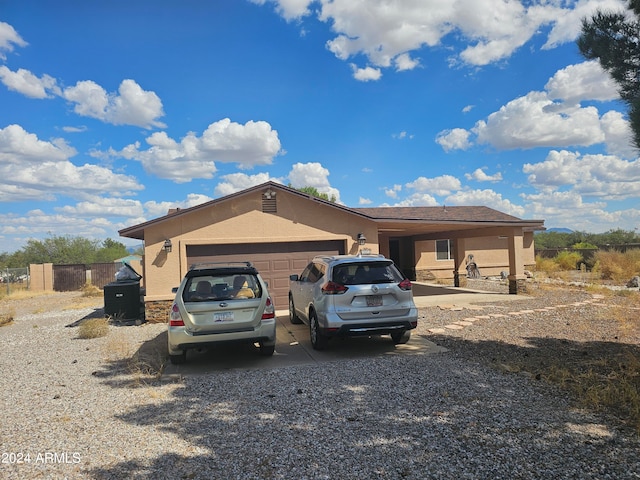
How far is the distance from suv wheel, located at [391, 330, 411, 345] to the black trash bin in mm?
7828

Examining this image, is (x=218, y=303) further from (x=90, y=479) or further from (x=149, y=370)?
(x=90, y=479)

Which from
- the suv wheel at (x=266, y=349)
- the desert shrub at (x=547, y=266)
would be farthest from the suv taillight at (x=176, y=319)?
the desert shrub at (x=547, y=266)

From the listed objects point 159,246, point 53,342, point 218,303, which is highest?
point 159,246

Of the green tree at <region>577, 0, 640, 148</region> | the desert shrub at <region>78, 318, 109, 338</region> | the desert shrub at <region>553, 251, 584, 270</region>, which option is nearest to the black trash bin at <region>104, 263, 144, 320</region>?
the desert shrub at <region>78, 318, 109, 338</region>

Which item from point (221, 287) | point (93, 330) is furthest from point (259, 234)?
point (221, 287)

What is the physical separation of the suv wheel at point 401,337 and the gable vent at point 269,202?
637 cm

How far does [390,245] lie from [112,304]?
56.9 feet

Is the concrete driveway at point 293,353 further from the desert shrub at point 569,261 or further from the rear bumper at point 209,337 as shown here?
the desert shrub at point 569,261

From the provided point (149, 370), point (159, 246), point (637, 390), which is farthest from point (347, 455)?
point (159, 246)

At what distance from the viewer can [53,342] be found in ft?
33.3

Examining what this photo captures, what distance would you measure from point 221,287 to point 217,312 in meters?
0.62

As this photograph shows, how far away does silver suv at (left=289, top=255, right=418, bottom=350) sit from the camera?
7.54 m

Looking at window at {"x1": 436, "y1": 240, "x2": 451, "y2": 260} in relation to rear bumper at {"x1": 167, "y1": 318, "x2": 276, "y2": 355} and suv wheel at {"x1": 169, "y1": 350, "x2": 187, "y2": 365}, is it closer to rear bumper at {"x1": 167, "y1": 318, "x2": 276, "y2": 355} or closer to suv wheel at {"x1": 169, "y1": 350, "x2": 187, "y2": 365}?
rear bumper at {"x1": 167, "y1": 318, "x2": 276, "y2": 355}

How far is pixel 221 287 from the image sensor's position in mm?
7609
